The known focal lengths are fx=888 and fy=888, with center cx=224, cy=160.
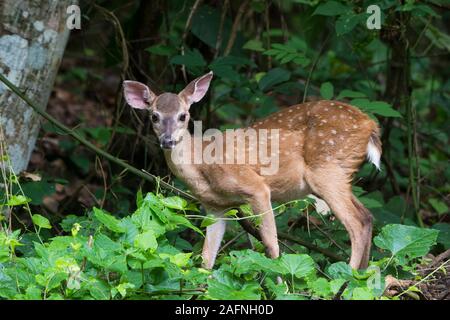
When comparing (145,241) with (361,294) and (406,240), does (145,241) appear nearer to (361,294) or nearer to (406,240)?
(361,294)

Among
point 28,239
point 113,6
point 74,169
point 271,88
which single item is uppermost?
point 113,6

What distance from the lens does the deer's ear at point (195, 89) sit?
5.47 m

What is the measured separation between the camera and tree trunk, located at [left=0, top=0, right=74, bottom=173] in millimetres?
5766

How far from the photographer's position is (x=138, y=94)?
Result: 18.1ft

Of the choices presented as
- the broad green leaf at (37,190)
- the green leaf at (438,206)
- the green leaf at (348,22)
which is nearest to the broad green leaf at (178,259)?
the broad green leaf at (37,190)

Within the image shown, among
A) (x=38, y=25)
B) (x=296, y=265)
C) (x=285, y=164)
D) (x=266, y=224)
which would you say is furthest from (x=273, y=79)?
(x=296, y=265)

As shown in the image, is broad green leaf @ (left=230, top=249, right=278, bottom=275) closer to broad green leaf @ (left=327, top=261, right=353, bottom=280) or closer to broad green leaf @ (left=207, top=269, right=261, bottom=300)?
broad green leaf @ (left=207, top=269, right=261, bottom=300)

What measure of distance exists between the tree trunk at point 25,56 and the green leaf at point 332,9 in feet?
5.49

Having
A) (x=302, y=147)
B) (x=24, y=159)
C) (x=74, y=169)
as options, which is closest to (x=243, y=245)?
(x=302, y=147)

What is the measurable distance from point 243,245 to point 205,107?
66.5 inches

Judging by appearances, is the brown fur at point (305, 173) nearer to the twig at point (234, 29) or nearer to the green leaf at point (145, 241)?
the green leaf at point (145, 241)

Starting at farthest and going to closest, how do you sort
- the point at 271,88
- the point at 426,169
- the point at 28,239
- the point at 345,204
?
the point at 426,169 → the point at 271,88 → the point at 345,204 → the point at 28,239
